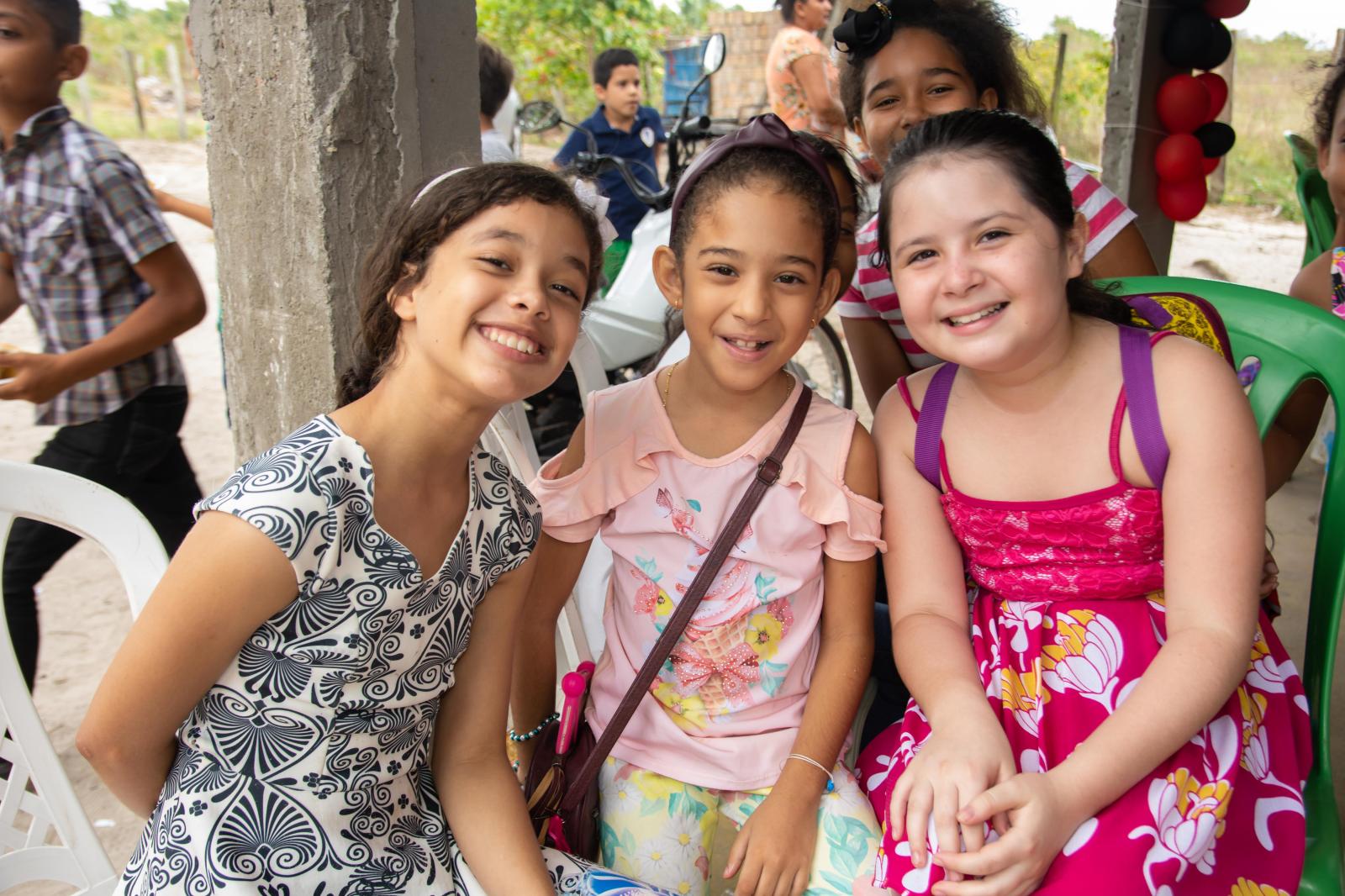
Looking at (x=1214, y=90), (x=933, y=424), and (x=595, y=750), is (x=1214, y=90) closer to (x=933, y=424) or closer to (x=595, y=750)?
(x=933, y=424)

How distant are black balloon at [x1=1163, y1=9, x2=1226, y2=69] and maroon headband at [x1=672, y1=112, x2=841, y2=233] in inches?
147

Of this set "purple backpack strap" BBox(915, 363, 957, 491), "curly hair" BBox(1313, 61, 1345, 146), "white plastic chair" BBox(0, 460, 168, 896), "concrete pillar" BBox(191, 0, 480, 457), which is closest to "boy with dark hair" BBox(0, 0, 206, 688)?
"concrete pillar" BBox(191, 0, 480, 457)

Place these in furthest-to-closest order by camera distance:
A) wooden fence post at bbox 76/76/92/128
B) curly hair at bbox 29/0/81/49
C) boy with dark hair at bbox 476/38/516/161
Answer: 1. wooden fence post at bbox 76/76/92/128
2. boy with dark hair at bbox 476/38/516/161
3. curly hair at bbox 29/0/81/49

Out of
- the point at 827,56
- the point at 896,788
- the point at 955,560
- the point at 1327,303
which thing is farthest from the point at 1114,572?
the point at 827,56

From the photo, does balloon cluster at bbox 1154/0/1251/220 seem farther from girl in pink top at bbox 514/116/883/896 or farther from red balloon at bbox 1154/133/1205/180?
girl in pink top at bbox 514/116/883/896

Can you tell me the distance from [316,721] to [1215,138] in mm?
4776

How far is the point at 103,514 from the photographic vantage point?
143cm

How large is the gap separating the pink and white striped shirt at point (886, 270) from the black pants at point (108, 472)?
167 centimetres

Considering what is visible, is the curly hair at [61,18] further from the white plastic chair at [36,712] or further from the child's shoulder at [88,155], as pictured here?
the white plastic chair at [36,712]

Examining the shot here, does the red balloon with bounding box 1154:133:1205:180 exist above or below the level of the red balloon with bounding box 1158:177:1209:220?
above

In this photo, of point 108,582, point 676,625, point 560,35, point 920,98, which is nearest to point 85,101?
point 560,35

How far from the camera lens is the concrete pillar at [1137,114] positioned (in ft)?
14.6

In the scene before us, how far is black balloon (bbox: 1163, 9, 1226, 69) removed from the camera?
4348 millimetres

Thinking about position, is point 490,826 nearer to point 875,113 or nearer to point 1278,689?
point 1278,689
